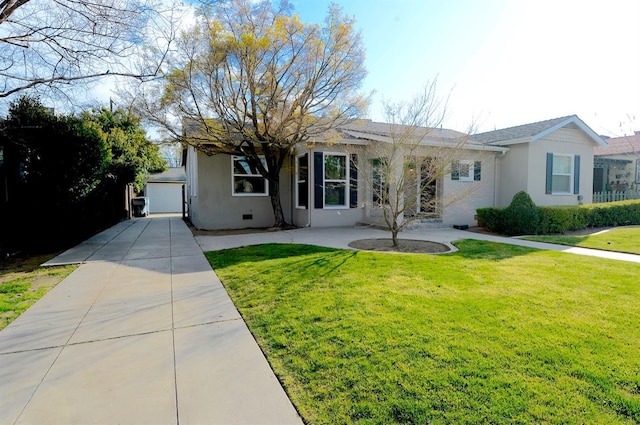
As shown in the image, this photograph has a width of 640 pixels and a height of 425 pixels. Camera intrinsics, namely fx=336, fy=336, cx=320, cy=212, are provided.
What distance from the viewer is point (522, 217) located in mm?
9961

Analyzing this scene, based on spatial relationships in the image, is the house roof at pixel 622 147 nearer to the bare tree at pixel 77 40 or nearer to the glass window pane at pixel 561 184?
the glass window pane at pixel 561 184

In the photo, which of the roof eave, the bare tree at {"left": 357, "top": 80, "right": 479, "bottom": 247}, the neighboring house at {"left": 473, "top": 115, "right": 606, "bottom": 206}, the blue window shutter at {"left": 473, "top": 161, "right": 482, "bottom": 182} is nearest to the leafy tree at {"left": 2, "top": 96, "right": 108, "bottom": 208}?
the bare tree at {"left": 357, "top": 80, "right": 479, "bottom": 247}

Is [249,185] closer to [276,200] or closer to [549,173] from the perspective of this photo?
[276,200]

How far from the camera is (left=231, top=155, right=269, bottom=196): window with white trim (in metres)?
12.5

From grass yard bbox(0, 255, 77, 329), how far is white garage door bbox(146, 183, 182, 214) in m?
19.9

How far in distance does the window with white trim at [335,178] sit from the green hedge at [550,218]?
4.64 metres

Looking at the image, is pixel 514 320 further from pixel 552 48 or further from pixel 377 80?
pixel 552 48

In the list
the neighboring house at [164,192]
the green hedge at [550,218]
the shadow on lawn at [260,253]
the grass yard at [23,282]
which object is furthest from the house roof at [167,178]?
the green hedge at [550,218]

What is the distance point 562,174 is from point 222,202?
13.8 metres

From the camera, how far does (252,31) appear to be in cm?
858

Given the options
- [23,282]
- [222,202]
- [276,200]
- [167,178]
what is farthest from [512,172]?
[167,178]

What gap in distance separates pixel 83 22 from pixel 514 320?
8.43 m

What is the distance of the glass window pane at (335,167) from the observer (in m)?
11.7

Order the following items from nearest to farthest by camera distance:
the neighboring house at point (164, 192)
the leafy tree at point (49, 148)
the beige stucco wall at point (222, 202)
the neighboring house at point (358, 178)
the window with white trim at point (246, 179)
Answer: the leafy tree at point (49, 148), the neighboring house at point (358, 178), the beige stucco wall at point (222, 202), the window with white trim at point (246, 179), the neighboring house at point (164, 192)
